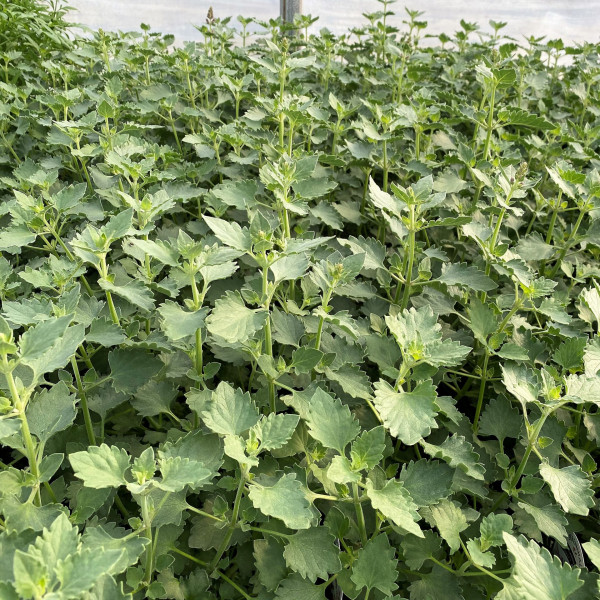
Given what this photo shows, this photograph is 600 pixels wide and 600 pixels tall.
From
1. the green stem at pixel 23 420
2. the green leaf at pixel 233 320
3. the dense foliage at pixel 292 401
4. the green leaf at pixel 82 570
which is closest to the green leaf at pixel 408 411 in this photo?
the dense foliage at pixel 292 401

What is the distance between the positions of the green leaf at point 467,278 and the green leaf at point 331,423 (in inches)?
18.2

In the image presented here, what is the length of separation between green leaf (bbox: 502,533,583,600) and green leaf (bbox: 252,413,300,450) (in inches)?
13.9

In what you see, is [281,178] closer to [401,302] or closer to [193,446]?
[401,302]

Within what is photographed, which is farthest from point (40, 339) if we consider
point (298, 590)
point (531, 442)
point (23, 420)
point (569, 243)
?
point (569, 243)

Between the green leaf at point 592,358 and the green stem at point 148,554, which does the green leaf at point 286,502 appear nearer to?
the green stem at point 148,554

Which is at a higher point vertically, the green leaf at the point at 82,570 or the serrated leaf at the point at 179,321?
the serrated leaf at the point at 179,321

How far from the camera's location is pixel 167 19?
5.40 m

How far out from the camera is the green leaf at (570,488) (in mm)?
917

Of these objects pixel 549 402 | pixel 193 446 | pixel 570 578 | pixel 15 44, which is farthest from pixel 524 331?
pixel 15 44

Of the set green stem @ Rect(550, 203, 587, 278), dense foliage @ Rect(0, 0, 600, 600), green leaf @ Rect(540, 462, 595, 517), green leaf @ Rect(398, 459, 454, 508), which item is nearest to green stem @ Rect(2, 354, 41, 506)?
dense foliage @ Rect(0, 0, 600, 600)

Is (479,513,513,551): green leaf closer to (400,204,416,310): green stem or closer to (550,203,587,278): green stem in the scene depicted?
(400,204,416,310): green stem

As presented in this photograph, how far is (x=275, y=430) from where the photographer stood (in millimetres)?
867

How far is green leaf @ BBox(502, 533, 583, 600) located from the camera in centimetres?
72

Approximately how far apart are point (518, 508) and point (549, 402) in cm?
29
